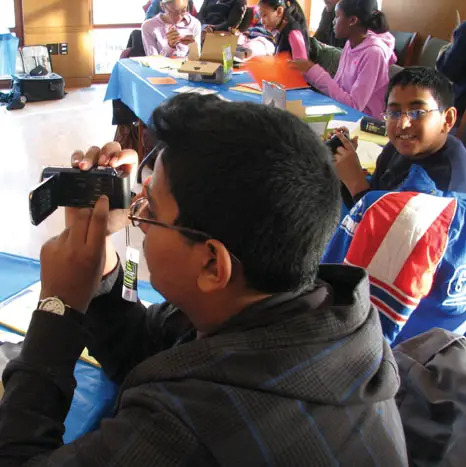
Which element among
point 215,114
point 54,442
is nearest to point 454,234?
point 215,114

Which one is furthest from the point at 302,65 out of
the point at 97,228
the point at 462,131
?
the point at 97,228

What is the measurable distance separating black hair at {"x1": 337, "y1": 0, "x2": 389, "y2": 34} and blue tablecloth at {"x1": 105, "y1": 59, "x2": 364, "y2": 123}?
0.49 meters

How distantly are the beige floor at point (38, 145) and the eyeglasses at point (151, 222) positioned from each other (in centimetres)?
163

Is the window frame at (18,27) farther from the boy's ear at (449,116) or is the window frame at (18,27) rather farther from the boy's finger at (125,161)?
the boy's finger at (125,161)

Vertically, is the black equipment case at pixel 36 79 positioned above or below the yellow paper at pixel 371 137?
below

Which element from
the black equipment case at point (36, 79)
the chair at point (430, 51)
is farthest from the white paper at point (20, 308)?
the black equipment case at point (36, 79)

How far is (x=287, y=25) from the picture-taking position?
3.61 meters

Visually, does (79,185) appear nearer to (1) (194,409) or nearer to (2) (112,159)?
(2) (112,159)

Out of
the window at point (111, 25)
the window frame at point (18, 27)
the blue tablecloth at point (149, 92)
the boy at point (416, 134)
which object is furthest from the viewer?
the window at point (111, 25)

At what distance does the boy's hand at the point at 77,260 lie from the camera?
771 mm

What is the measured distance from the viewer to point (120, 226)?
102 centimetres

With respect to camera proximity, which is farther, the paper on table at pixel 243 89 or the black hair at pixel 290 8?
the black hair at pixel 290 8

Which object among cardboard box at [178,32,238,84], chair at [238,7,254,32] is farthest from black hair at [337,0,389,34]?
chair at [238,7,254,32]

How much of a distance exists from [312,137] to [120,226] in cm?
51
